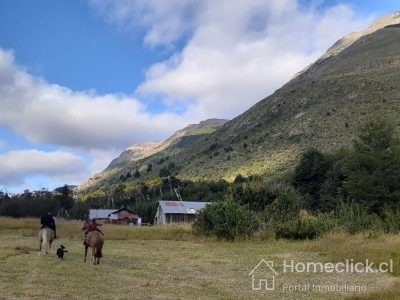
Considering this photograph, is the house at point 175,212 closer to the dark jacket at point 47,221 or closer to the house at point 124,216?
the house at point 124,216

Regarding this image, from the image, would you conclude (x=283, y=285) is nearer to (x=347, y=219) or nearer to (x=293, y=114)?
A: (x=347, y=219)

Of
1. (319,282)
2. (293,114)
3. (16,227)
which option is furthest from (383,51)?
(319,282)

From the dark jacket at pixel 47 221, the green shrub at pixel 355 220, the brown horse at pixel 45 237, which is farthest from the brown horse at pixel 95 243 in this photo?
the green shrub at pixel 355 220

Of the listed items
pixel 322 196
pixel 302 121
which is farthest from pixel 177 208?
pixel 322 196

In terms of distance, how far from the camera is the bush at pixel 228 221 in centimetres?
2586

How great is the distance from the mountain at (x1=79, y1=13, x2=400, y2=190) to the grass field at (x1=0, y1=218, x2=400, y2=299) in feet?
180

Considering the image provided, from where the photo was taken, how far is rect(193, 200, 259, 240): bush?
25.9m

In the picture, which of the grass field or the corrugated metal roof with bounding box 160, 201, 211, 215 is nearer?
the grass field

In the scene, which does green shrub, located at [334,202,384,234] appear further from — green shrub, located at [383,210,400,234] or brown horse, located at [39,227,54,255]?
brown horse, located at [39,227,54,255]

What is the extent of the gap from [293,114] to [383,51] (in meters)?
47.0

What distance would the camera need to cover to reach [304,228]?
24.6 m

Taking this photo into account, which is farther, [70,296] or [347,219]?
[347,219]

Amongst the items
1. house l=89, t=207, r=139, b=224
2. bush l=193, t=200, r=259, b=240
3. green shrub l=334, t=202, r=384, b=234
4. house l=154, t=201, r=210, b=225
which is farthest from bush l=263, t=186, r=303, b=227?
house l=89, t=207, r=139, b=224

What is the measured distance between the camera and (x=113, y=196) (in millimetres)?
137625
